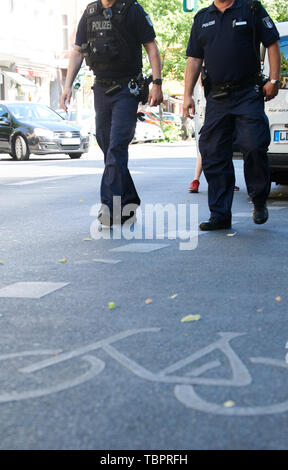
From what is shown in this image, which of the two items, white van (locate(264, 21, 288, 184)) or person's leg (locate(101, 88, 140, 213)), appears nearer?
person's leg (locate(101, 88, 140, 213))

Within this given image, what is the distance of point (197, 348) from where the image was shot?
3367mm

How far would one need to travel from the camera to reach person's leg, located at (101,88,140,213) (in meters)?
7.11

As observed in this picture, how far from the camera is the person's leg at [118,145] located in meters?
7.11

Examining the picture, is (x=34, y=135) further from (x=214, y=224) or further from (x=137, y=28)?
(x=214, y=224)

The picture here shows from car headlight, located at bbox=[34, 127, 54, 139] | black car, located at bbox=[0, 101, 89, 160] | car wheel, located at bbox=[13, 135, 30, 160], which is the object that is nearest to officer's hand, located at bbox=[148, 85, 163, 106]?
black car, located at bbox=[0, 101, 89, 160]

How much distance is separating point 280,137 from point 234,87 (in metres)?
3.17

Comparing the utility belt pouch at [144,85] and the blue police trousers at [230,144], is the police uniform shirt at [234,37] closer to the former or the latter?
the blue police trousers at [230,144]

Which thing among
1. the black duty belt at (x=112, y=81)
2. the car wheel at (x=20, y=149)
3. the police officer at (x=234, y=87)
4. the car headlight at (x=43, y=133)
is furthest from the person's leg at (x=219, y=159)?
the car wheel at (x=20, y=149)

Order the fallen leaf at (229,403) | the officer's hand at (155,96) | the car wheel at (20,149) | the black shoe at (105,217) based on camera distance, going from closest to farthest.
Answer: the fallen leaf at (229,403) < the officer's hand at (155,96) < the black shoe at (105,217) < the car wheel at (20,149)

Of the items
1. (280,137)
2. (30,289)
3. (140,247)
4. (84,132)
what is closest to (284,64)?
(280,137)

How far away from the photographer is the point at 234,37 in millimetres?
6629

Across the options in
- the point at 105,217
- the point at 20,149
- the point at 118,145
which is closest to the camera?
the point at 118,145

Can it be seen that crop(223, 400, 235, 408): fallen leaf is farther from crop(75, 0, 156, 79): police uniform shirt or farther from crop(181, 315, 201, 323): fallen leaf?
crop(75, 0, 156, 79): police uniform shirt

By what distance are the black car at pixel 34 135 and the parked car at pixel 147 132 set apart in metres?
12.4
